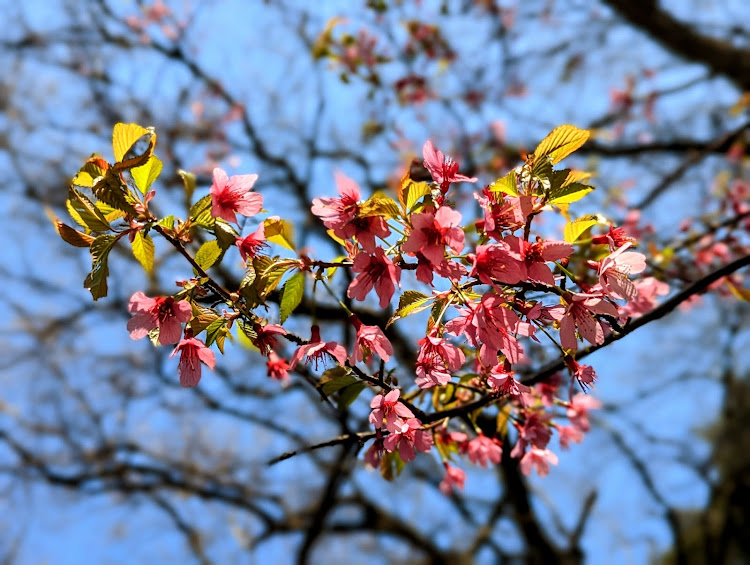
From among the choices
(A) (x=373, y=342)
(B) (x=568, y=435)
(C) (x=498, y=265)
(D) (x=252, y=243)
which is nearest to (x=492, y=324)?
(C) (x=498, y=265)

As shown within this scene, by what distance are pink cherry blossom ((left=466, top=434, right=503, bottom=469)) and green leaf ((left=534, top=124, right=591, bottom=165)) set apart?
63cm

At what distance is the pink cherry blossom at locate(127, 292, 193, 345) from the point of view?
774mm

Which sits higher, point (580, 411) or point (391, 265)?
point (580, 411)

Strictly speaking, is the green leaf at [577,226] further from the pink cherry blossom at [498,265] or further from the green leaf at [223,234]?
the green leaf at [223,234]

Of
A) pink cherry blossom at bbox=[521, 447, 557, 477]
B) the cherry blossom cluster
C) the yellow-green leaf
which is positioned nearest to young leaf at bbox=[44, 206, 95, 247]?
the cherry blossom cluster

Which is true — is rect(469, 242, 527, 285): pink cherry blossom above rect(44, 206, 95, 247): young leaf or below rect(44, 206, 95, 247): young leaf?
below

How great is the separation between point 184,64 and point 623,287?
4211 millimetres

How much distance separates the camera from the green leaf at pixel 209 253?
779mm

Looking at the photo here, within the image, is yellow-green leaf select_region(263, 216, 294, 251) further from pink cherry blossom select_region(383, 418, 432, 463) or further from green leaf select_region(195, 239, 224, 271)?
pink cherry blossom select_region(383, 418, 432, 463)

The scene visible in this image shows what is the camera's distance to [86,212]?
746 mm

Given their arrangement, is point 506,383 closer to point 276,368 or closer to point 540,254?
point 540,254

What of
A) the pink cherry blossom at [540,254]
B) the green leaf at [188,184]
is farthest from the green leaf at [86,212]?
the pink cherry blossom at [540,254]

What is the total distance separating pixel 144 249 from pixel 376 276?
0.36 metres

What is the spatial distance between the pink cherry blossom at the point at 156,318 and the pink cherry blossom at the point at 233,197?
0.15m
